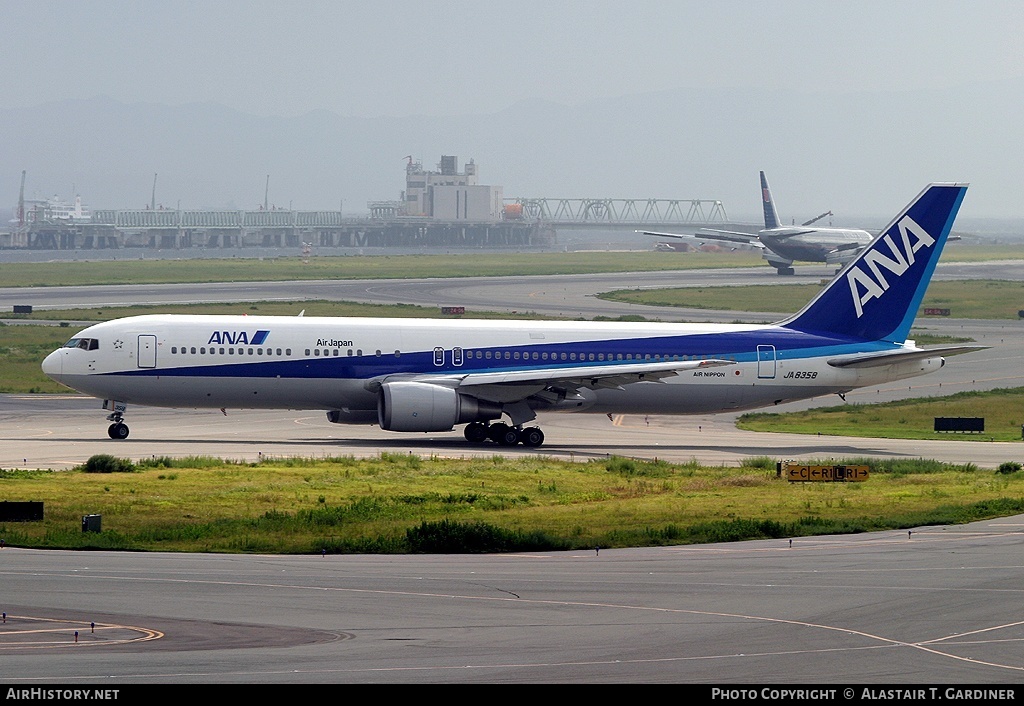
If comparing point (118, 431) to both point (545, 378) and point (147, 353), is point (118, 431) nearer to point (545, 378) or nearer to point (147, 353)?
point (147, 353)

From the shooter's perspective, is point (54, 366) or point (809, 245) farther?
point (809, 245)

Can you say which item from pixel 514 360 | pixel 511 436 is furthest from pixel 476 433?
pixel 514 360

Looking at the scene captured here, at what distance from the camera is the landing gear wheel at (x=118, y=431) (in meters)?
53.0

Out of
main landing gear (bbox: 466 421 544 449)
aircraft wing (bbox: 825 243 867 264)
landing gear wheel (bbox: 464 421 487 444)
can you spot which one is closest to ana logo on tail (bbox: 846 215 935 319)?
main landing gear (bbox: 466 421 544 449)

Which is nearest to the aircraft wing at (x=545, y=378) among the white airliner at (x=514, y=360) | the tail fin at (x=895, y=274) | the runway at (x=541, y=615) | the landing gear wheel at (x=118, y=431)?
the white airliner at (x=514, y=360)

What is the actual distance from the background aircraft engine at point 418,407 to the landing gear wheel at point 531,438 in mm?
3152

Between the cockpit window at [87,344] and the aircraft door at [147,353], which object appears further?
the cockpit window at [87,344]

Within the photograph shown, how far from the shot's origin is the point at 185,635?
2194 centimetres

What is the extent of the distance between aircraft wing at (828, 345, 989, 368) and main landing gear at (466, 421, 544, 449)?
13.4 metres

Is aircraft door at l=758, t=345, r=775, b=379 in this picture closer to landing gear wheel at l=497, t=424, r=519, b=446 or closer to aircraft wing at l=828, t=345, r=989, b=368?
aircraft wing at l=828, t=345, r=989, b=368

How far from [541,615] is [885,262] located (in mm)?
38151

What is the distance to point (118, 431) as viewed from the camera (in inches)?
2092

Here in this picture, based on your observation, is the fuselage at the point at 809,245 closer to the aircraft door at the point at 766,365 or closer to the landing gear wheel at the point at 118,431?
the aircraft door at the point at 766,365

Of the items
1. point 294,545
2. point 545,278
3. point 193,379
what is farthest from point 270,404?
point 545,278
